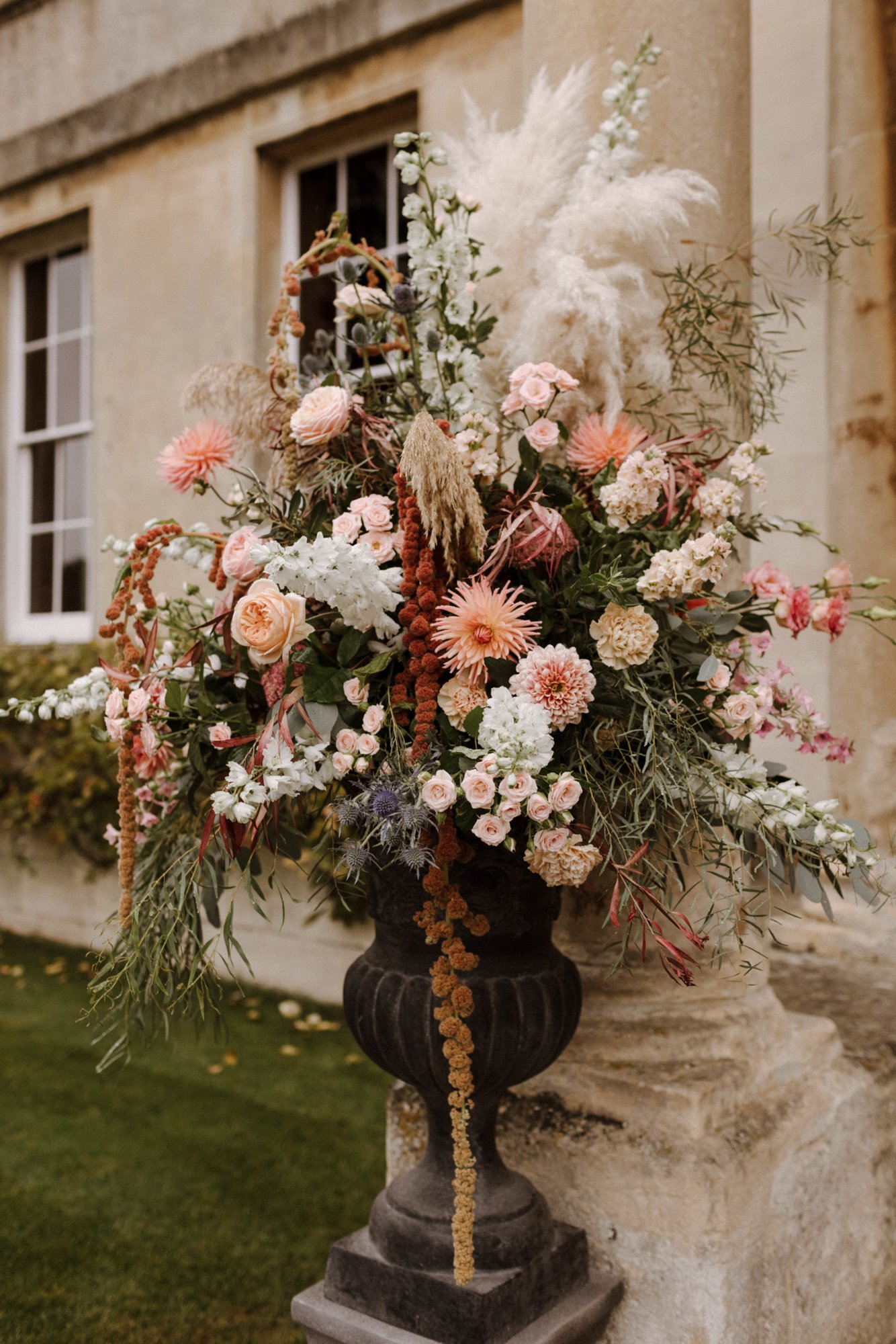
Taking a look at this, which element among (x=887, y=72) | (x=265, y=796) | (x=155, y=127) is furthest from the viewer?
(x=155, y=127)

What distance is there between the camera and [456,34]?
4.30 meters

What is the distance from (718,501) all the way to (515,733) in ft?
1.58

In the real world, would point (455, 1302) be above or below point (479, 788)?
below

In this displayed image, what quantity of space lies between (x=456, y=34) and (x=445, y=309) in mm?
A: 3429

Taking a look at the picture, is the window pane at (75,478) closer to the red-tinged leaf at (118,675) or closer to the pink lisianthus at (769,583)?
the red-tinged leaf at (118,675)

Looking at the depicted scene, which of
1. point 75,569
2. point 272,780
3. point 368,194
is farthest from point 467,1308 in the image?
point 75,569

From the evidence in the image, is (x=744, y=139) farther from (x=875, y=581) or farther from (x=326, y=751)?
(x=326, y=751)

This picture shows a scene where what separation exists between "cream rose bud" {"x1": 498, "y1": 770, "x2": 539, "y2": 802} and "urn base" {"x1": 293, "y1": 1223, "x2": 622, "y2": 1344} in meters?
0.72

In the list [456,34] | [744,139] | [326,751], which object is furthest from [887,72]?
[326,751]

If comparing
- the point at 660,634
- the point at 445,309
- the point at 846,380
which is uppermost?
the point at 846,380

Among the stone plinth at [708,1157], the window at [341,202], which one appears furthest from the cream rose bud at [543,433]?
the window at [341,202]

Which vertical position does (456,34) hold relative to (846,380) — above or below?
above

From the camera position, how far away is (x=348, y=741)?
1270 mm

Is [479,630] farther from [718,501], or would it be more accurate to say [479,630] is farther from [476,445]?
[718,501]
